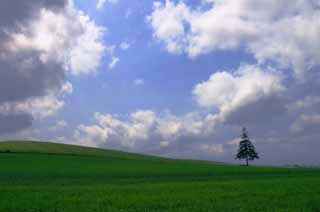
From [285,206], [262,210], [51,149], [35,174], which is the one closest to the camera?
[262,210]

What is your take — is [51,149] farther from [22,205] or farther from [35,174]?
[22,205]

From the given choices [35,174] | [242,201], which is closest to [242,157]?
[35,174]

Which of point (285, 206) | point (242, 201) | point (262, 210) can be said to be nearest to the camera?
point (262, 210)

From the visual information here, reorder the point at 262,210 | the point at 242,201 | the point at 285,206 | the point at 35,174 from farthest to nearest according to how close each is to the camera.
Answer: the point at 35,174, the point at 242,201, the point at 285,206, the point at 262,210

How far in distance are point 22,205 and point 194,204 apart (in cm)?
946

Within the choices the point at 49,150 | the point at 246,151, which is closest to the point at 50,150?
the point at 49,150

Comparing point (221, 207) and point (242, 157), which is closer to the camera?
point (221, 207)

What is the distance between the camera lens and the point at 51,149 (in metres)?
109

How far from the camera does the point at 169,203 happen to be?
18.0 metres

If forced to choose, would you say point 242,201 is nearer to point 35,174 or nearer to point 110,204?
point 110,204

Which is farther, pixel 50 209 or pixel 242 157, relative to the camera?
pixel 242 157

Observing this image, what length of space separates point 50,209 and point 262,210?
419 inches

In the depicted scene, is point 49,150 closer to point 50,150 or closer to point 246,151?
point 50,150

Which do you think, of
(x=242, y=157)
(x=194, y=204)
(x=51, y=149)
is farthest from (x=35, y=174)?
(x=242, y=157)
